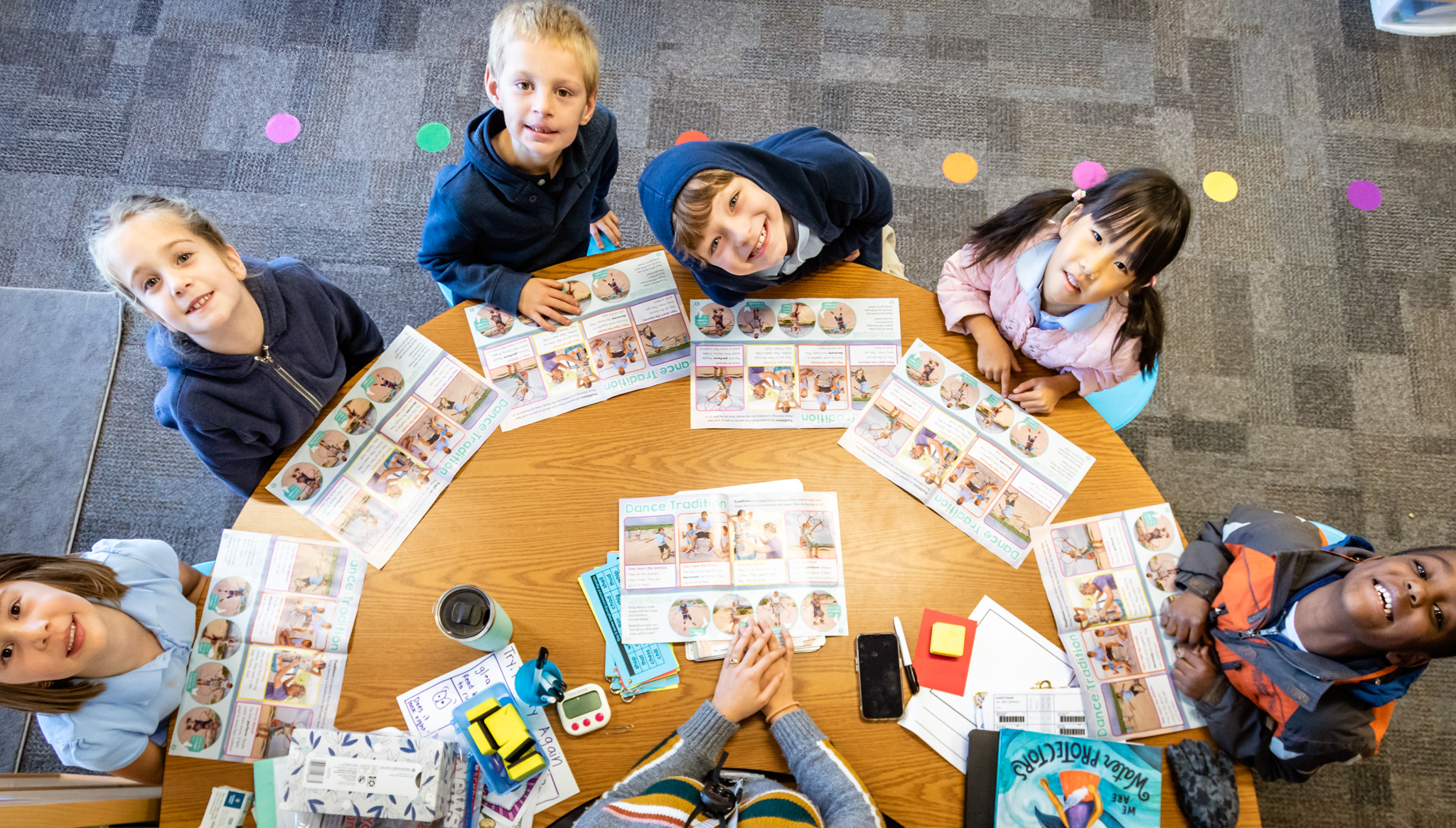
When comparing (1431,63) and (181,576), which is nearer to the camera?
(181,576)

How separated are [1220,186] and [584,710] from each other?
2097 mm

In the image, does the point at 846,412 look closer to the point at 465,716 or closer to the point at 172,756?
the point at 465,716

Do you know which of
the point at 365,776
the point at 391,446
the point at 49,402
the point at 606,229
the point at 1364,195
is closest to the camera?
the point at 365,776

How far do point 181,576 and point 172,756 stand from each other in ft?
1.28

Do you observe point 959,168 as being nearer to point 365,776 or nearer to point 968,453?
point 968,453

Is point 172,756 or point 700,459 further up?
point 700,459

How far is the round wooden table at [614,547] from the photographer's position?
3.74 ft

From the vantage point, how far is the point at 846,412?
1298 millimetres

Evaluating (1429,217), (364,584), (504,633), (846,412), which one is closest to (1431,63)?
(1429,217)

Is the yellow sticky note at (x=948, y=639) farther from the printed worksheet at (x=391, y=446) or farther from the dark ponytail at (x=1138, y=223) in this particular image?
the printed worksheet at (x=391, y=446)

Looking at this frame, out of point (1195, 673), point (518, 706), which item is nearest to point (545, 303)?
point (518, 706)

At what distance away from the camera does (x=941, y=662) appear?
118 cm

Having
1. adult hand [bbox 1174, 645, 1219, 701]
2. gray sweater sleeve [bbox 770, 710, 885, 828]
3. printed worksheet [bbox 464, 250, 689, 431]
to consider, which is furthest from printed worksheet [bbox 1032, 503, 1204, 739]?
printed worksheet [bbox 464, 250, 689, 431]

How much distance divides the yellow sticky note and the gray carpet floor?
3.46 ft
